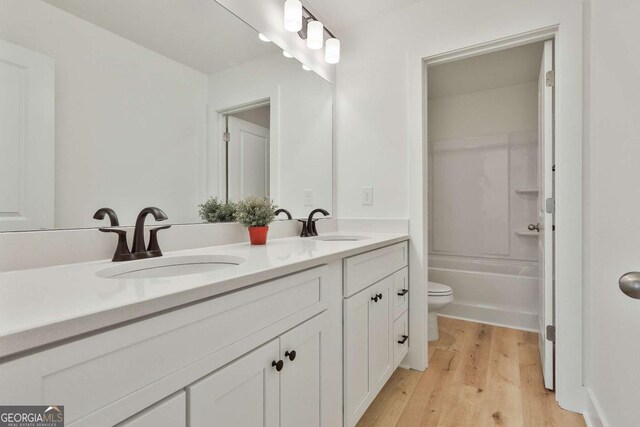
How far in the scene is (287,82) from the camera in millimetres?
1896

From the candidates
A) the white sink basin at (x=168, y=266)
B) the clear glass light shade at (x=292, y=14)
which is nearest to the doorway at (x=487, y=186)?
the clear glass light shade at (x=292, y=14)

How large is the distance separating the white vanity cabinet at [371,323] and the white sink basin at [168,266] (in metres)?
0.48

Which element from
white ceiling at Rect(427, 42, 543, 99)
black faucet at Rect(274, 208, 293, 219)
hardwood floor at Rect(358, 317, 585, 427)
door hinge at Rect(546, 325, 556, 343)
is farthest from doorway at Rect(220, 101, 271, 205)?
door hinge at Rect(546, 325, 556, 343)

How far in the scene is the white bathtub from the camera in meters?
2.60

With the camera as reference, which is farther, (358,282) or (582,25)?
(582,25)

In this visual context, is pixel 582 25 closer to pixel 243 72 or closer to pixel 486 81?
pixel 486 81

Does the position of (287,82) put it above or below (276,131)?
above

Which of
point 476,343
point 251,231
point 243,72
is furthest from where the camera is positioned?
point 476,343

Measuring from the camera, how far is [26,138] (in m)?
0.87

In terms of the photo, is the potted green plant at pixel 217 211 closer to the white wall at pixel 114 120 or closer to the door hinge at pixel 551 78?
the white wall at pixel 114 120

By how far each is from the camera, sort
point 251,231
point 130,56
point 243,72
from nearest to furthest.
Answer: point 130,56, point 251,231, point 243,72

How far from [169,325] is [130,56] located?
1006 mm

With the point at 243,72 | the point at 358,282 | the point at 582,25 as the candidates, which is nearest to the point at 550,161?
the point at 582,25

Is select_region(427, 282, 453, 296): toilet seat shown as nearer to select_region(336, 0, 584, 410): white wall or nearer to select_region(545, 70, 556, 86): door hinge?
select_region(336, 0, 584, 410): white wall
